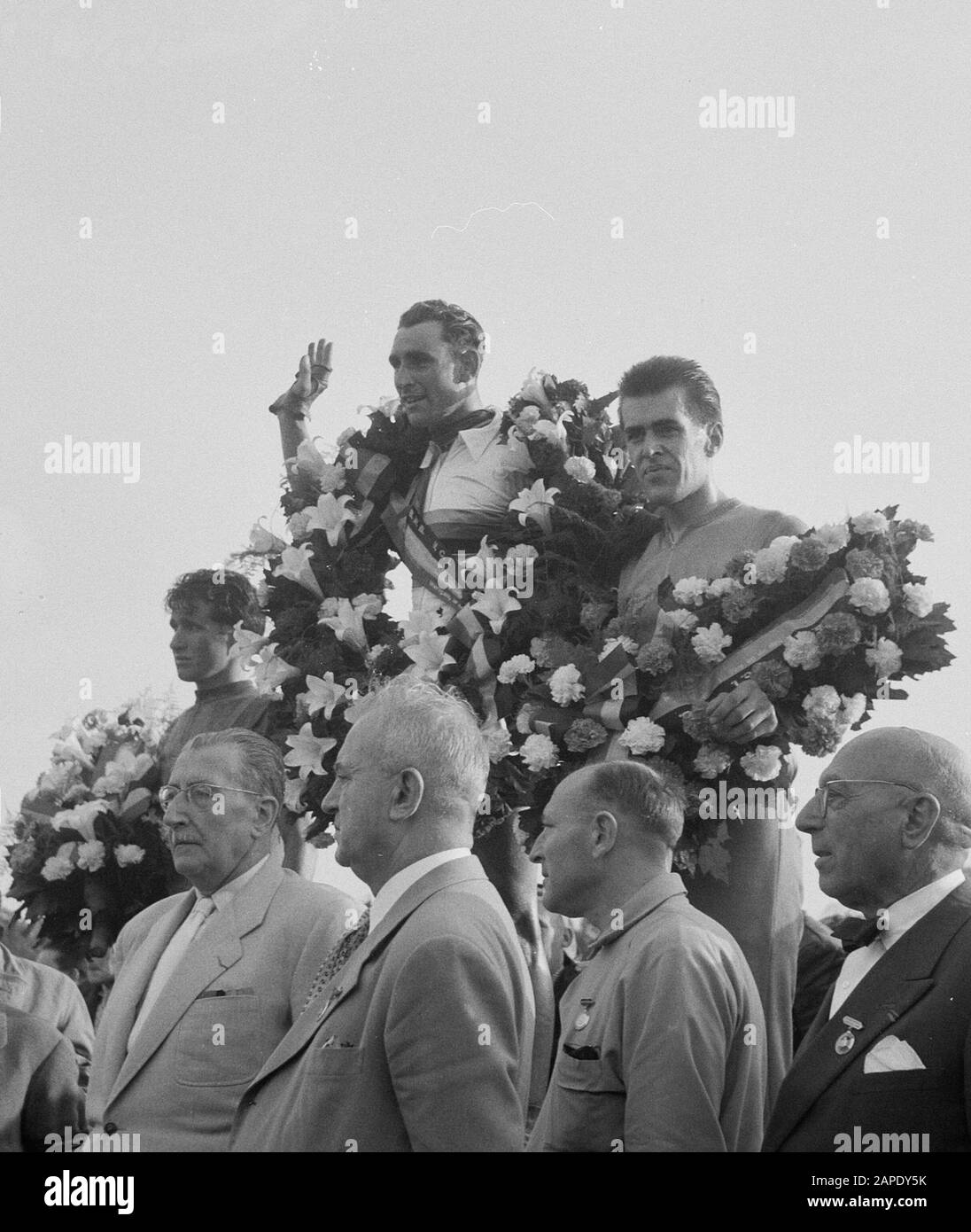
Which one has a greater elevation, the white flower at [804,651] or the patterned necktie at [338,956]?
the white flower at [804,651]

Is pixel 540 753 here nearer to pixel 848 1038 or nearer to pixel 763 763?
pixel 763 763

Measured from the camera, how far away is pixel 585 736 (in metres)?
5.81

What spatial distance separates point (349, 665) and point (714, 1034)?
288 centimetres

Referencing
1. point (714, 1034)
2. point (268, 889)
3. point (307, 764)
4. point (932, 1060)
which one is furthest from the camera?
point (307, 764)

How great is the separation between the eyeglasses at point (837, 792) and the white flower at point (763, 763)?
3.64 feet

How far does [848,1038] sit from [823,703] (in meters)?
1.65

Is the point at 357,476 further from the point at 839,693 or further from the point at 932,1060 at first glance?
the point at 932,1060

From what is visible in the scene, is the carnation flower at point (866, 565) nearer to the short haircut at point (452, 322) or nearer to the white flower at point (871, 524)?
the white flower at point (871, 524)

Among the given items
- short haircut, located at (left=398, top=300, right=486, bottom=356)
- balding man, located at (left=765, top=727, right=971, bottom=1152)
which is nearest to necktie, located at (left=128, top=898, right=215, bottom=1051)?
balding man, located at (left=765, top=727, right=971, bottom=1152)

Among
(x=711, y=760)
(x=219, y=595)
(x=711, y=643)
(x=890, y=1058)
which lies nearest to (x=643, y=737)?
(x=711, y=760)

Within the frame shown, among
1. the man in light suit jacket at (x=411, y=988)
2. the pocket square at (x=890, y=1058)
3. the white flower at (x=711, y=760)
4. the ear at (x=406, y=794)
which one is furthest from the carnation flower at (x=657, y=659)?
the pocket square at (x=890, y=1058)

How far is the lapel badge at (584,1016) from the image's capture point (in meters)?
4.39
